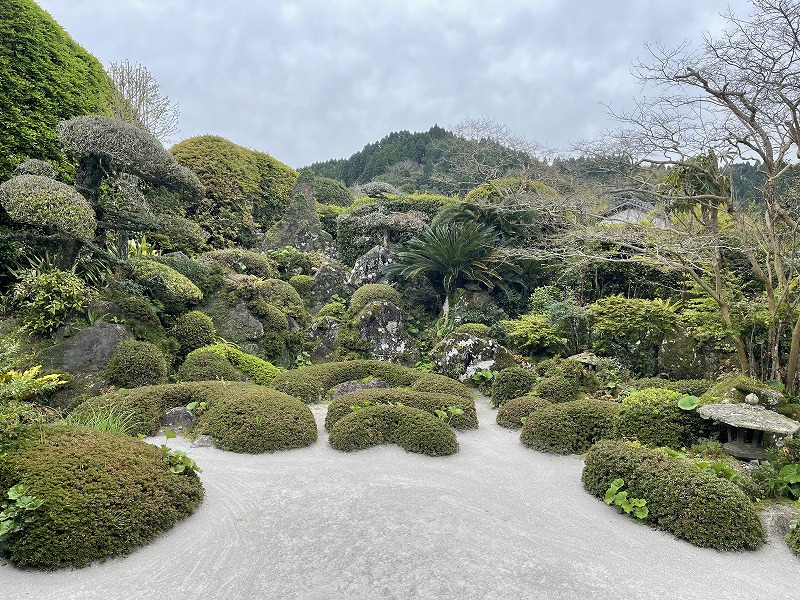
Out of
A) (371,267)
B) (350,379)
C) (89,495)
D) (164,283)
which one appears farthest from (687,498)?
(371,267)

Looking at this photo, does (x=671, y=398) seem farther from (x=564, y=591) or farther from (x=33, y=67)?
(x=33, y=67)

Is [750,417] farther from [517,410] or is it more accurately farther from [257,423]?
[257,423]

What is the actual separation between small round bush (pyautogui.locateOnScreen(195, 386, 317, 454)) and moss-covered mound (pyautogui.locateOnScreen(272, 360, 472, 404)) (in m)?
1.42

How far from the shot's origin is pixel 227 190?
14.9 m

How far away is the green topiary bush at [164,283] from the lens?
27.4 feet

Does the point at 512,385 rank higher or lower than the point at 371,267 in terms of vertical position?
lower

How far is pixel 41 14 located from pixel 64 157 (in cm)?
286

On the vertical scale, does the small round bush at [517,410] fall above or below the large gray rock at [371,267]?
below

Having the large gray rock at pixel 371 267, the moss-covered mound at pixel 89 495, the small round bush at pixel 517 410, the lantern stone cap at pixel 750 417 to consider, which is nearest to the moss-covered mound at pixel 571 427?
the small round bush at pixel 517 410

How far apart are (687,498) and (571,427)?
2.00 meters

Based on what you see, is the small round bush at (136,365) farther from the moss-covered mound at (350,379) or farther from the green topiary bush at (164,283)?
the moss-covered mound at (350,379)

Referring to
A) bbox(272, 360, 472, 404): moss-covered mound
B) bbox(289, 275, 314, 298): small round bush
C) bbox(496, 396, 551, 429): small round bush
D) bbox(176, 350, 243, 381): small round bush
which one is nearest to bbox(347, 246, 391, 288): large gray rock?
bbox(289, 275, 314, 298): small round bush

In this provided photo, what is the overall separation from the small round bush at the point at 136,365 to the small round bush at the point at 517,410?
538 centimetres

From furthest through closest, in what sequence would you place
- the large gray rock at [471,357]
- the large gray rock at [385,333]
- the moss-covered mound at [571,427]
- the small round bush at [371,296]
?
the small round bush at [371,296] < the large gray rock at [385,333] < the large gray rock at [471,357] < the moss-covered mound at [571,427]
